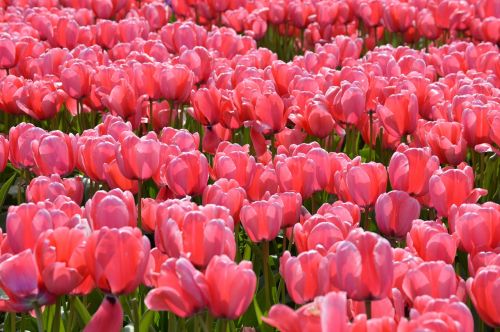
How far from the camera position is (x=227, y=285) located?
76.2 inches

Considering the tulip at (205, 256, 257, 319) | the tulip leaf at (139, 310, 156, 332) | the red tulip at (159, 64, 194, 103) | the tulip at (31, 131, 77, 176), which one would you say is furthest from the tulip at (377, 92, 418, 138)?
the tulip at (205, 256, 257, 319)

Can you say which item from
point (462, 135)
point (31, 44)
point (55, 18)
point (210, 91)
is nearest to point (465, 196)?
point (462, 135)

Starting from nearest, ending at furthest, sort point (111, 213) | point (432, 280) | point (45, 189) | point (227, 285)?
point (227, 285), point (432, 280), point (111, 213), point (45, 189)

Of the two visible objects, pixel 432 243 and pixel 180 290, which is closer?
pixel 180 290

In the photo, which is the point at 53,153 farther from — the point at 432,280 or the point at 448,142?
the point at 432,280

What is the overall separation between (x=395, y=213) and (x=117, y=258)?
0.99m

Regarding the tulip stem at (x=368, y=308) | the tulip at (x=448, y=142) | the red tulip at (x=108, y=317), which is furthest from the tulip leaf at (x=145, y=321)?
the tulip at (x=448, y=142)

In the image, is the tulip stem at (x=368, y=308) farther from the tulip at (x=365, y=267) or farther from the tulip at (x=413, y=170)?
the tulip at (x=413, y=170)

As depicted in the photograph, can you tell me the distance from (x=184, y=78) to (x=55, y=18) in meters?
2.46

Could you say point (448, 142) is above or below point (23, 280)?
below

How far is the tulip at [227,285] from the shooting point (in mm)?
1923

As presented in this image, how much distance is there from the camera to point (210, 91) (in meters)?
3.75

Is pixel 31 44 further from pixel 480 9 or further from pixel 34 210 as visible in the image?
pixel 480 9

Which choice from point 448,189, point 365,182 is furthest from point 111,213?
point 448,189
